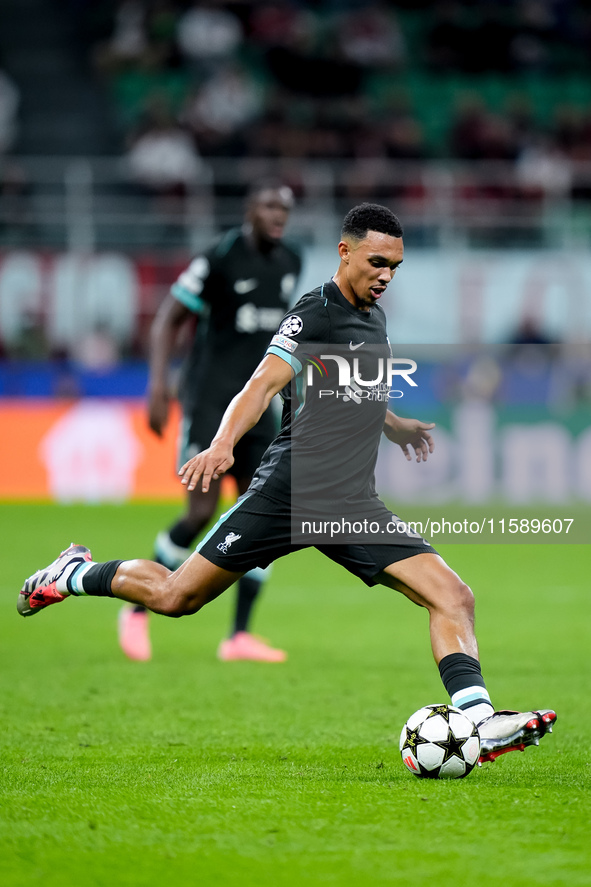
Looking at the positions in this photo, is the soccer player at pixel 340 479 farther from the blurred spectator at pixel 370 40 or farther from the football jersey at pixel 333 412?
the blurred spectator at pixel 370 40

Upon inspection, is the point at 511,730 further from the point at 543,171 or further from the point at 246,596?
the point at 543,171

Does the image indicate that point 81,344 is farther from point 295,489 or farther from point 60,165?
point 295,489

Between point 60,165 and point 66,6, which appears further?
point 66,6

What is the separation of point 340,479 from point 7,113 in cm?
1722

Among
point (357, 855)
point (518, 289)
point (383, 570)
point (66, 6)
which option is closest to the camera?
point (357, 855)

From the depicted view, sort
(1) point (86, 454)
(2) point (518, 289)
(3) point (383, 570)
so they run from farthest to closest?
(2) point (518, 289) < (1) point (86, 454) < (3) point (383, 570)

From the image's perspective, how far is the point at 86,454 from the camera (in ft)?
50.8

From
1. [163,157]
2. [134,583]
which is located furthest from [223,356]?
[163,157]

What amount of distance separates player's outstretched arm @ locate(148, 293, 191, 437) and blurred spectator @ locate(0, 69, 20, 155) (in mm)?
13418

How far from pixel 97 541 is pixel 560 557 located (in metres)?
4.85

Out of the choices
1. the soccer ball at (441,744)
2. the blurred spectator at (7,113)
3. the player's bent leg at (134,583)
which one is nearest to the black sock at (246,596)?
the player's bent leg at (134,583)

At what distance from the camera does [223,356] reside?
7484 mm

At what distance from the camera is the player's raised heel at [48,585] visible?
5234 millimetres

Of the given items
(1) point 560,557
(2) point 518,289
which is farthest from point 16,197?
(1) point 560,557
